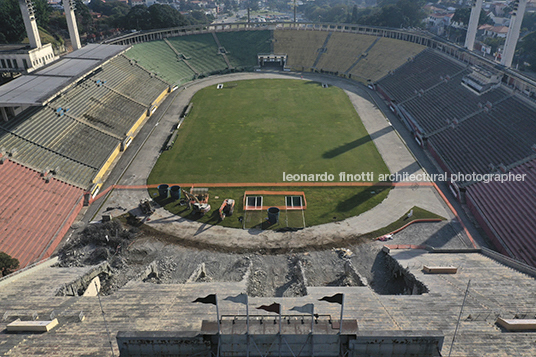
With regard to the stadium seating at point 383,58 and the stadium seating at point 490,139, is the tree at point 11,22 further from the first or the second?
the stadium seating at point 490,139

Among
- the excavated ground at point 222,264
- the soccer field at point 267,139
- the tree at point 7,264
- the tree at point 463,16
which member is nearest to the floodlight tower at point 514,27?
the soccer field at point 267,139

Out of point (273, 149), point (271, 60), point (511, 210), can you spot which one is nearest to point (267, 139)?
point (273, 149)

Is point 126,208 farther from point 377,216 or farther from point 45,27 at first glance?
point 45,27

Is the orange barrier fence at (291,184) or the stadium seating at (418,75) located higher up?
the stadium seating at (418,75)

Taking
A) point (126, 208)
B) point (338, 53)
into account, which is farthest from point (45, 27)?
point (126, 208)

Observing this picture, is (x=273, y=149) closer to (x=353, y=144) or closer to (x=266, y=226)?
(x=353, y=144)

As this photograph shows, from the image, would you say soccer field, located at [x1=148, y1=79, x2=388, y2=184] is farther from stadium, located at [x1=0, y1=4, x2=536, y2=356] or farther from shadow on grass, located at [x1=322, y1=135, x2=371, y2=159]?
stadium, located at [x1=0, y1=4, x2=536, y2=356]

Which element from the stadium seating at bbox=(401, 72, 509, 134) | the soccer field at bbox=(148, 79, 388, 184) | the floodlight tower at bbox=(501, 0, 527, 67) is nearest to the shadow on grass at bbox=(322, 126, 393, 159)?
the soccer field at bbox=(148, 79, 388, 184)
